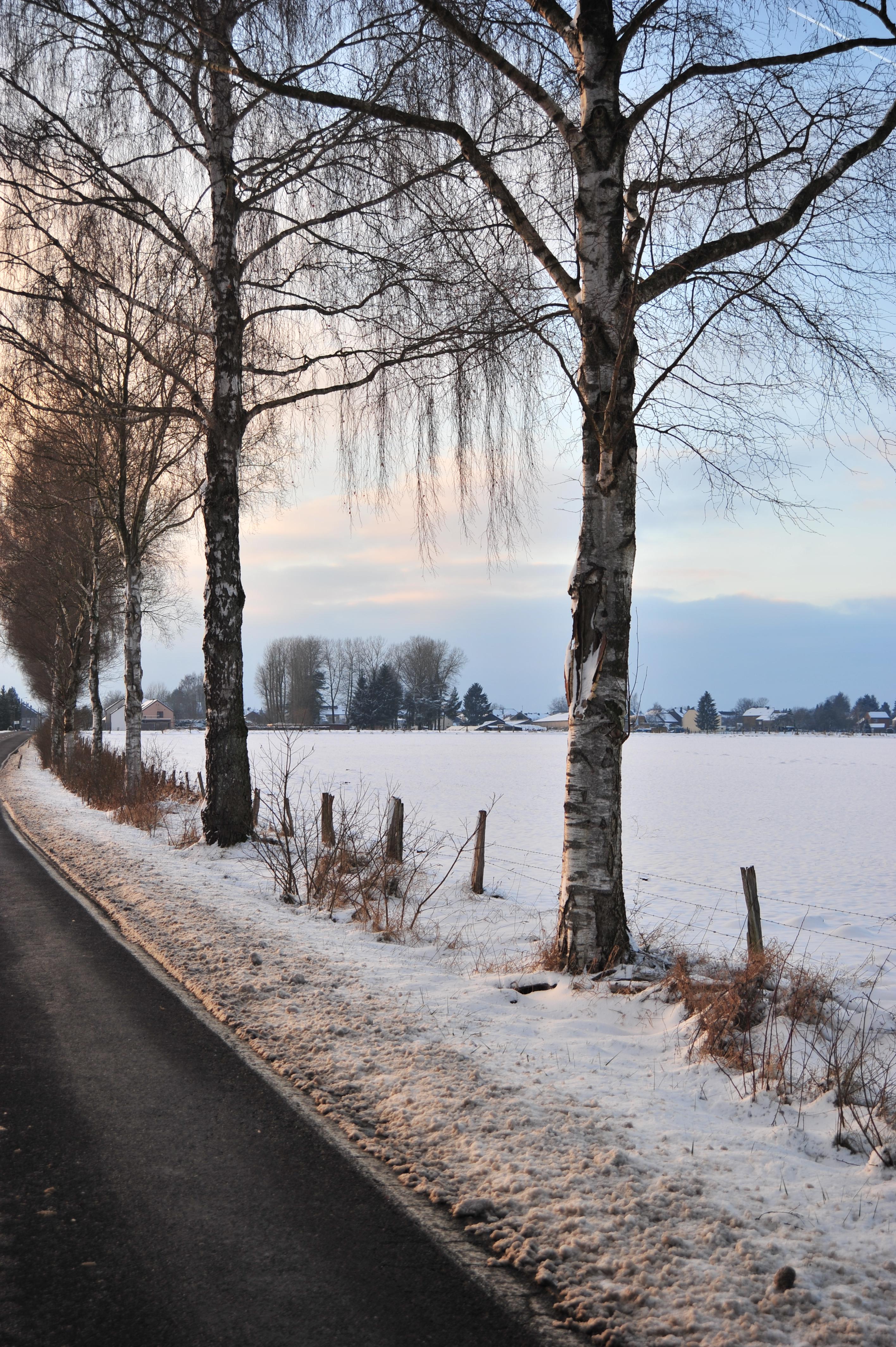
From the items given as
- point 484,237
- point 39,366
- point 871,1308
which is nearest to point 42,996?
point 871,1308

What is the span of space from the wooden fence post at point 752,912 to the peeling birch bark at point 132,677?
14136 millimetres

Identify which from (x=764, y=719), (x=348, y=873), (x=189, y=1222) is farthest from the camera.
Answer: (x=764, y=719)

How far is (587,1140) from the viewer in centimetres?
380

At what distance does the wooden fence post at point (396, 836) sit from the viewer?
11.0 metres

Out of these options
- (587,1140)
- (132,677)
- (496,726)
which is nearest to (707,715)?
(496,726)

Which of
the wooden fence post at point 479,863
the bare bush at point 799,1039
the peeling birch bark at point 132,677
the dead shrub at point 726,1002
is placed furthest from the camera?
the peeling birch bark at point 132,677

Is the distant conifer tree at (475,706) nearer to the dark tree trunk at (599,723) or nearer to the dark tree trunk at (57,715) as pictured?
the dark tree trunk at (57,715)

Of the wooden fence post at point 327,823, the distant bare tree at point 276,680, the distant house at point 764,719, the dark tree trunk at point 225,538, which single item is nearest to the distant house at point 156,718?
the distant bare tree at point 276,680

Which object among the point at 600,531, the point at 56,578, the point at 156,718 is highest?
the point at 56,578

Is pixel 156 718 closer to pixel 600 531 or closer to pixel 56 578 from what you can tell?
pixel 56 578

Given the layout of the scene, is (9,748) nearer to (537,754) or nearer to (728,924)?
(537,754)

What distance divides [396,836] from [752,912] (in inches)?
200

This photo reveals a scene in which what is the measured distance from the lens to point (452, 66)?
6.68 metres

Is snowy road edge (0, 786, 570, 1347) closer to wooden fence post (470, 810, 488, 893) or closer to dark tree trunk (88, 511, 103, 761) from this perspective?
wooden fence post (470, 810, 488, 893)
